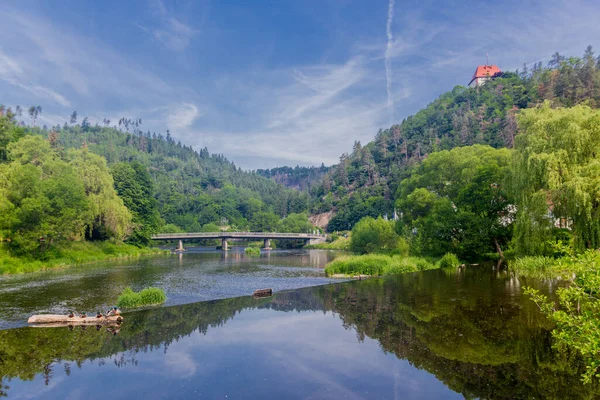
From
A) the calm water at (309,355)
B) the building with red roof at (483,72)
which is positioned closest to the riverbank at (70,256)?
the calm water at (309,355)

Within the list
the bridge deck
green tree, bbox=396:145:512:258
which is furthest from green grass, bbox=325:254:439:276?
the bridge deck

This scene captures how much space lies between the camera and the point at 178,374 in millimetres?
15695

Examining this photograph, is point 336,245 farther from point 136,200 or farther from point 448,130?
point 448,130


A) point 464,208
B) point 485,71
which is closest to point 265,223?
point 464,208

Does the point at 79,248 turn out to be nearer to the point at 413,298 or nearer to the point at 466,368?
the point at 413,298

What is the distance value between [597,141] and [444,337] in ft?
74.4

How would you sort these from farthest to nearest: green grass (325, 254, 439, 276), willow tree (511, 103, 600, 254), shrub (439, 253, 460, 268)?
shrub (439, 253, 460, 268) → green grass (325, 254, 439, 276) → willow tree (511, 103, 600, 254)

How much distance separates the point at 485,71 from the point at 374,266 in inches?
7043

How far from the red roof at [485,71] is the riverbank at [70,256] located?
17369 centimetres

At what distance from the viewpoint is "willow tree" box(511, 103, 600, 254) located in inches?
1116

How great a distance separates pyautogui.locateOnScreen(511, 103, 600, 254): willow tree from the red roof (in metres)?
173

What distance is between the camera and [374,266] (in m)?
45.6

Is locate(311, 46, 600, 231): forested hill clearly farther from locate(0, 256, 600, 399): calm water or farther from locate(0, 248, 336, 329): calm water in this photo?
locate(0, 256, 600, 399): calm water

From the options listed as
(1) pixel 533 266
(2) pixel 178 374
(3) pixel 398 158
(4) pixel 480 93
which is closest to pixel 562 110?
(1) pixel 533 266
